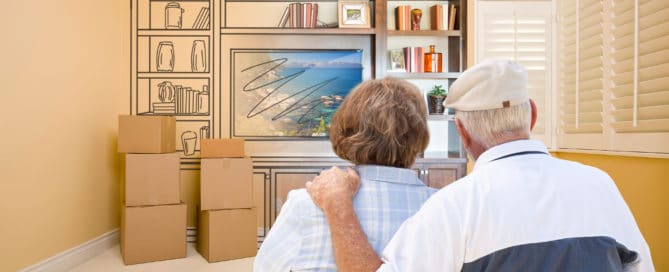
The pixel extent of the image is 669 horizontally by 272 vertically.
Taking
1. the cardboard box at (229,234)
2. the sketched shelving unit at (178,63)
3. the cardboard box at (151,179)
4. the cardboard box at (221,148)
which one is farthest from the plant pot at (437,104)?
the cardboard box at (151,179)

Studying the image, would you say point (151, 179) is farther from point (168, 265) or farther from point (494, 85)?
point (494, 85)

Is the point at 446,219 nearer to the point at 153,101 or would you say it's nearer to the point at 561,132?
the point at 561,132

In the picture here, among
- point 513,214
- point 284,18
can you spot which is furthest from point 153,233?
point 513,214

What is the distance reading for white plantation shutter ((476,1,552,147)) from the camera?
4.39 meters

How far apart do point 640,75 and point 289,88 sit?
2.83 metres

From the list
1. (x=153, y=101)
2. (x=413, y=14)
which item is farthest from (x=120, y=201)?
(x=413, y=14)

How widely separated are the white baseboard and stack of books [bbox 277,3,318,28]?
241cm

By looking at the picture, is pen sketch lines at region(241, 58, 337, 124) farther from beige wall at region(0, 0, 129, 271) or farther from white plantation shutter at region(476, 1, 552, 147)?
white plantation shutter at region(476, 1, 552, 147)

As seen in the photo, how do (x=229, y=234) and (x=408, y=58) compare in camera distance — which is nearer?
(x=229, y=234)

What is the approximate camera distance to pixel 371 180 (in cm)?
123

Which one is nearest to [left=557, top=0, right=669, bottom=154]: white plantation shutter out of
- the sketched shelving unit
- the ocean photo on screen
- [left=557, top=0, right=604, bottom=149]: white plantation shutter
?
[left=557, top=0, right=604, bottom=149]: white plantation shutter

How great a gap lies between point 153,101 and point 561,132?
349cm

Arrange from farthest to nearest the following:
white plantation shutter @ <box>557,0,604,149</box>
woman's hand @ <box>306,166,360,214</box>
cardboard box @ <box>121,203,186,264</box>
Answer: cardboard box @ <box>121,203,186,264</box>
white plantation shutter @ <box>557,0,604,149</box>
woman's hand @ <box>306,166,360,214</box>

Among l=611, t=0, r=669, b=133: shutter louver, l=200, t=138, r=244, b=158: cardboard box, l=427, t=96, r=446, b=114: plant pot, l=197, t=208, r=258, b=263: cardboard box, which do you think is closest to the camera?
l=611, t=0, r=669, b=133: shutter louver
